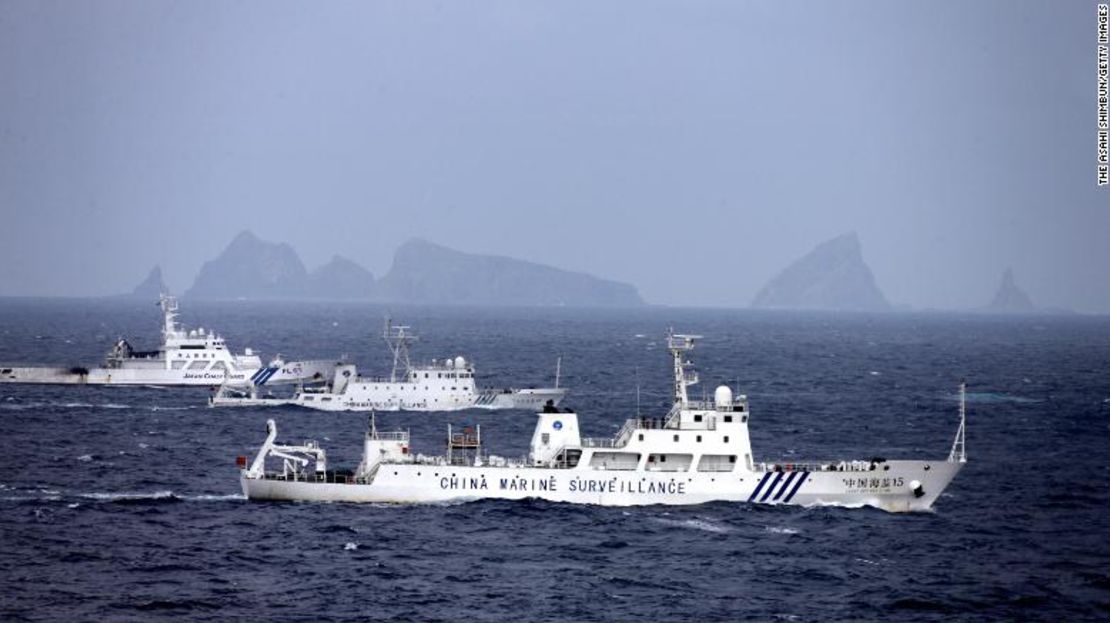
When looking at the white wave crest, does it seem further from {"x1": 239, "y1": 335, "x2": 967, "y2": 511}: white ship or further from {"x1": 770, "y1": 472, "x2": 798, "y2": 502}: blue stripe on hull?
{"x1": 770, "y1": 472, "x2": 798, "y2": 502}: blue stripe on hull

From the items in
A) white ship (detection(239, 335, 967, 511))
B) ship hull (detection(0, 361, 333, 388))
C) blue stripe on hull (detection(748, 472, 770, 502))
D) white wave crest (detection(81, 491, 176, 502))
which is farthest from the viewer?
ship hull (detection(0, 361, 333, 388))

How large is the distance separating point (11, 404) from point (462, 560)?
69445 millimetres

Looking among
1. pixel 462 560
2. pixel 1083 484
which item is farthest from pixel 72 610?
pixel 1083 484

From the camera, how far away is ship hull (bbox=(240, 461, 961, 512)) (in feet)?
221

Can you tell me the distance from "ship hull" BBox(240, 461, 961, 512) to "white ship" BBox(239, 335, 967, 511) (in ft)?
0.15

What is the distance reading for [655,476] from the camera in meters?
67.5

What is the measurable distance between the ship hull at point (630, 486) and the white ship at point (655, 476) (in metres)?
0.05

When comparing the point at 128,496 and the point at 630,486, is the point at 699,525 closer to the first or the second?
the point at 630,486

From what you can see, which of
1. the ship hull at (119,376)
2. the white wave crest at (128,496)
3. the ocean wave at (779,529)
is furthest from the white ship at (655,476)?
Answer: the ship hull at (119,376)

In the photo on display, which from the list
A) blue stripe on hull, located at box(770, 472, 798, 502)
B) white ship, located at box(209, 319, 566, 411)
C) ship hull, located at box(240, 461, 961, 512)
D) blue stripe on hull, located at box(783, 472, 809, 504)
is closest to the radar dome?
ship hull, located at box(240, 461, 961, 512)

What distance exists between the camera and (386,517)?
6550 centimetres

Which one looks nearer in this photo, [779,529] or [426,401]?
[779,529]

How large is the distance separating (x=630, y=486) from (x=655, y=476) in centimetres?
126

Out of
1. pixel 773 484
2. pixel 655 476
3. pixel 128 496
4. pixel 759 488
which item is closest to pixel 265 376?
pixel 128 496
